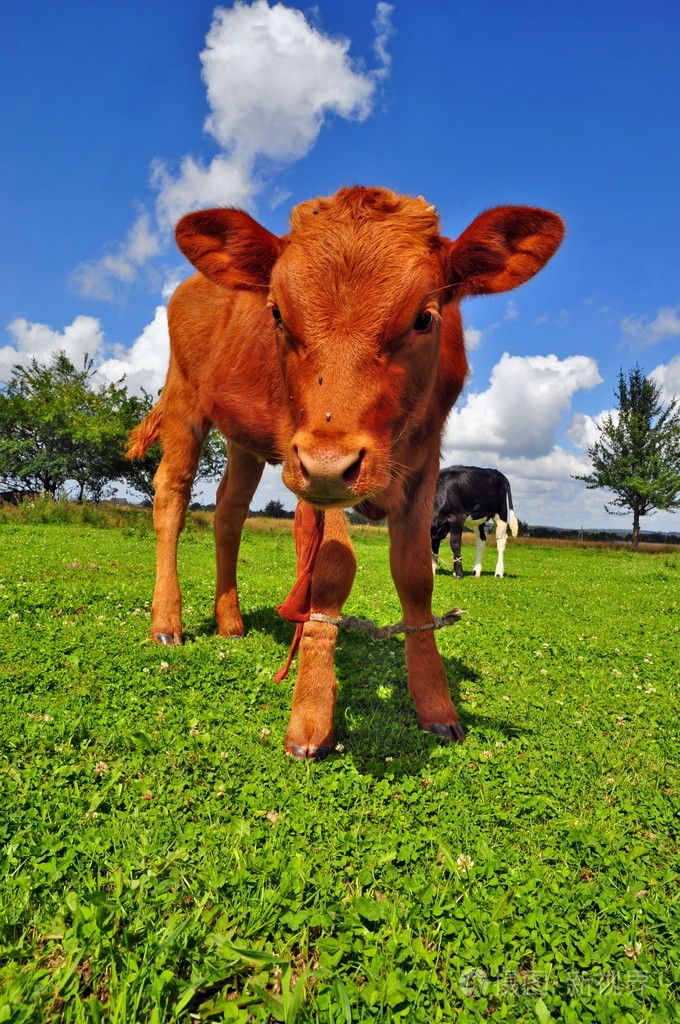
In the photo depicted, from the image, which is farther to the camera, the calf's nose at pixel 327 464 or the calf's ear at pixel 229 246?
the calf's ear at pixel 229 246

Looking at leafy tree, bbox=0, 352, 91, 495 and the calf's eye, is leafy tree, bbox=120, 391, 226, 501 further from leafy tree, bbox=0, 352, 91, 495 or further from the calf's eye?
the calf's eye

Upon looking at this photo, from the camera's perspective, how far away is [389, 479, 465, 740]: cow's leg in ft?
13.8

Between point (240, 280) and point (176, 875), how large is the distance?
348 centimetres

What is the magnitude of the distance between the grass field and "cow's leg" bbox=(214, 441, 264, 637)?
2.51 feet

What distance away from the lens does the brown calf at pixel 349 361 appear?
2.88 metres

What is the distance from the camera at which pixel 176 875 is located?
2486 mm

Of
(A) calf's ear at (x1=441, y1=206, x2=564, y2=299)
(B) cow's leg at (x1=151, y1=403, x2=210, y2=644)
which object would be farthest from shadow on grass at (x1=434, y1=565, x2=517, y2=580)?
(A) calf's ear at (x1=441, y1=206, x2=564, y2=299)

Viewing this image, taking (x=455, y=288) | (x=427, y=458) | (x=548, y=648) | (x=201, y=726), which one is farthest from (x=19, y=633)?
(x=548, y=648)

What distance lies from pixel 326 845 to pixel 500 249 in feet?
11.8

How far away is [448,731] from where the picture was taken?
13.6 ft

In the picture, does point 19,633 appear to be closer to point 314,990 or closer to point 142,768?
point 142,768

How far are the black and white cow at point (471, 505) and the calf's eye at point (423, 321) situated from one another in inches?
564

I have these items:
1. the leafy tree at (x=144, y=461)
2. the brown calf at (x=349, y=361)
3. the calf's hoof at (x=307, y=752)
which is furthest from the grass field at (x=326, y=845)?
the leafy tree at (x=144, y=461)

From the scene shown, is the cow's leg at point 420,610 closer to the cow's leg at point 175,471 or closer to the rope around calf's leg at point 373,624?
the rope around calf's leg at point 373,624
